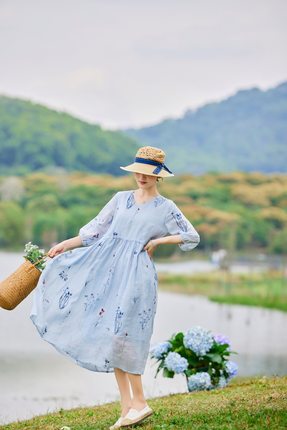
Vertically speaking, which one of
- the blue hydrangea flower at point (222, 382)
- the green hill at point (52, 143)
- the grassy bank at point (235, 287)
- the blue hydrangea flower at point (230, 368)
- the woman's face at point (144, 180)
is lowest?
the grassy bank at point (235, 287)

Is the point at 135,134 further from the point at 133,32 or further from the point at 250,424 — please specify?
the point at 250,424

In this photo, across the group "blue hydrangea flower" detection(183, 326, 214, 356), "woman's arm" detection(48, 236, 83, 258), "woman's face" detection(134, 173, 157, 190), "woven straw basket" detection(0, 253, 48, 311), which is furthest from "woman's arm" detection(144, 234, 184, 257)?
"blue hydrangea flower" detection(183, 326, 214, 356)

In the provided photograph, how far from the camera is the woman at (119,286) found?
17.9ft

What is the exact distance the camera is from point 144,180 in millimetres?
5574

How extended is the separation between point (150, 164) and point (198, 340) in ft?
7.90

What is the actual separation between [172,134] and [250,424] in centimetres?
6478

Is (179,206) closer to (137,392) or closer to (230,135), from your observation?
(230,135)

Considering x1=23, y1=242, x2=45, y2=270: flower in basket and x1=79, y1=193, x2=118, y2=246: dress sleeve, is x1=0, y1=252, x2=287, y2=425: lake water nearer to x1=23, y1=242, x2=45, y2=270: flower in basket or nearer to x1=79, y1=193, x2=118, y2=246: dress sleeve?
x1=23, y1=242, x2=45, y2=270: flower in basket

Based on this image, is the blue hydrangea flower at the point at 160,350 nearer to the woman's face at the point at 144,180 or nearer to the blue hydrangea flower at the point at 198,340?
the blue hydrangea flower at the point at 198,340

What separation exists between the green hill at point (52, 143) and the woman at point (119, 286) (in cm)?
4576

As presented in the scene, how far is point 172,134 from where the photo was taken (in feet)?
229

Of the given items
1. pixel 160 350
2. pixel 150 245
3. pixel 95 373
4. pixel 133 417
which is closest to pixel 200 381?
pixel 160 350

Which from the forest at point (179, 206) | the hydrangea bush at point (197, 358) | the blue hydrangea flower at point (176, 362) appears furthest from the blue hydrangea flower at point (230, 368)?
the forest at point (179, 206)

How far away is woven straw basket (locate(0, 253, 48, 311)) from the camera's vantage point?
228 inches
